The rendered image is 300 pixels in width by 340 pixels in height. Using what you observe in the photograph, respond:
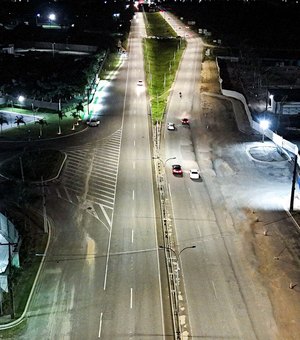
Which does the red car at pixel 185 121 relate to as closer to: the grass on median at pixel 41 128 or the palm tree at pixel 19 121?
the grass on median at pixel 41 128

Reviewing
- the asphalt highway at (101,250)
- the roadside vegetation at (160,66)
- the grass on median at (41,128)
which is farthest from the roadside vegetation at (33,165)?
the roadside vegetation at (160,66)

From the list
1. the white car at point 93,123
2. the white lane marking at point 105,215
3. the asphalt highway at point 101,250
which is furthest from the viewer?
the white car at point 93,123

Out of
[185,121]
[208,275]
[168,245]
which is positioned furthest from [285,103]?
[208,275]

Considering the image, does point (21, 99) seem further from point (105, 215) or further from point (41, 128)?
point (105, 215)

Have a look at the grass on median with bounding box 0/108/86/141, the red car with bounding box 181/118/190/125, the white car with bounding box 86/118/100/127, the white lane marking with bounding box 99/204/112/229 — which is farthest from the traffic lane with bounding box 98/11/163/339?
the grass on median with bounding box 0/108/86/141

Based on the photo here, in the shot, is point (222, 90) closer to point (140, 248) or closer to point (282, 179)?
point (282, 179)

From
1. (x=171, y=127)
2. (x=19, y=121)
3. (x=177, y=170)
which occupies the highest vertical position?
(x=19, y=121)

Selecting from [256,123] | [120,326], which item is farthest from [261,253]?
[256,123]
